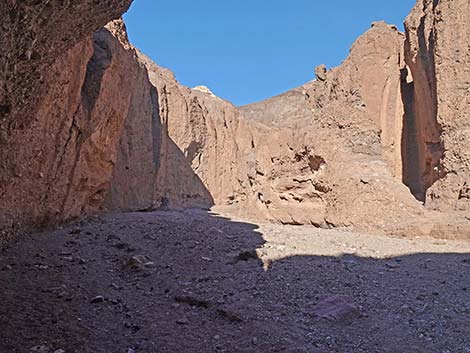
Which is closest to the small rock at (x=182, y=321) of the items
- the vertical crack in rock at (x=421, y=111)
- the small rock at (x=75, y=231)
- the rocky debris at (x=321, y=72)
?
the small rock at (x=75, y=231)

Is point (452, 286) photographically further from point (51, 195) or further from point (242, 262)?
point (51, 195)

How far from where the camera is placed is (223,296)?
14.1 feet

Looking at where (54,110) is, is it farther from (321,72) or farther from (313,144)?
(321,72)

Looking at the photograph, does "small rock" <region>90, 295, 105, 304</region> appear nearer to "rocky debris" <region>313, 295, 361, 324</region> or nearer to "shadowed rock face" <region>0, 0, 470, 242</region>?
"shadowed rock face" <region>0, 0, 470, 242</region>

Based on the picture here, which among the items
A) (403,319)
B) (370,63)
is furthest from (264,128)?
(403,319)

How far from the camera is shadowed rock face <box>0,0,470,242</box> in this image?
6.31 meters

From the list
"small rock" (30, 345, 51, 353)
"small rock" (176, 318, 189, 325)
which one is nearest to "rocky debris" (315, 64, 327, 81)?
"small rock" (176, 318, 189, 325)

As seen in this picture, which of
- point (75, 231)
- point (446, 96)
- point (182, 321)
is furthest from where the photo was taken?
point (446, 96)

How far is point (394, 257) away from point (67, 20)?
203 inches

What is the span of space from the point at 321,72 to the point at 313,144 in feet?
8.72

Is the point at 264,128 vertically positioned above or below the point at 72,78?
above

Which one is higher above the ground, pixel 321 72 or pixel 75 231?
pixel 321 72

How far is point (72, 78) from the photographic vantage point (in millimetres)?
6824

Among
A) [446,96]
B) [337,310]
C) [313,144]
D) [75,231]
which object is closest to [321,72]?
[313,144]
